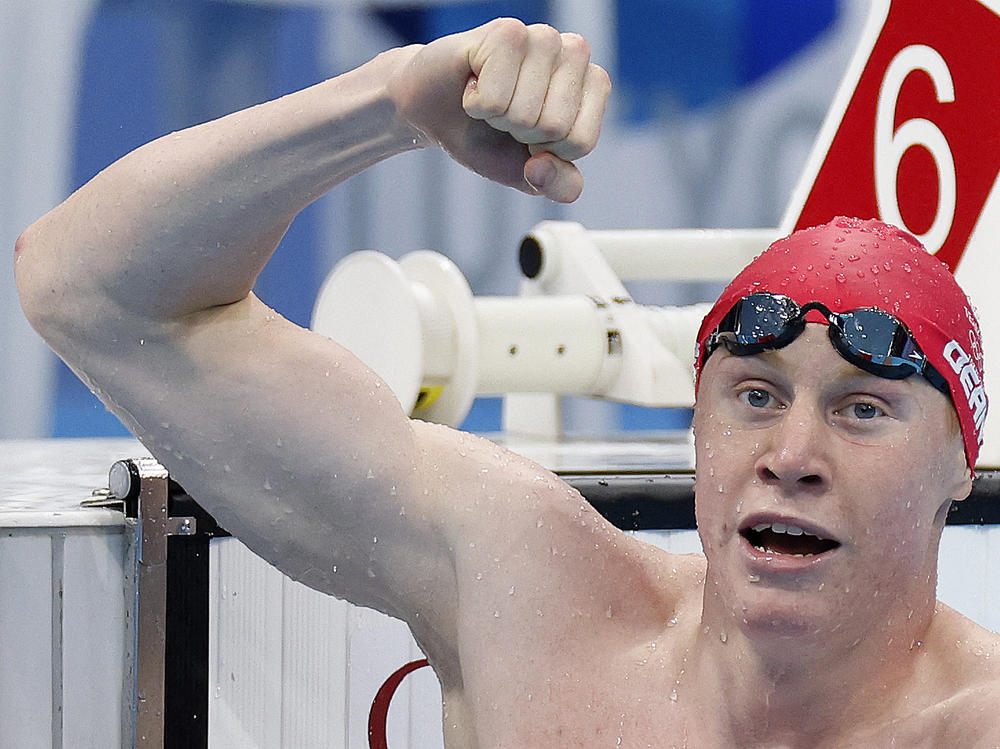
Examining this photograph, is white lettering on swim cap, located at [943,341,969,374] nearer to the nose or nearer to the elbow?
the nose

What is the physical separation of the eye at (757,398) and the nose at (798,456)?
3cm

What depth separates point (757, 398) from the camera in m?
1.09

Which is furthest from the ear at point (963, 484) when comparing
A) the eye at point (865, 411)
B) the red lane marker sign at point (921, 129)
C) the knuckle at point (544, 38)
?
the red lane marker sign at point (921, 129)

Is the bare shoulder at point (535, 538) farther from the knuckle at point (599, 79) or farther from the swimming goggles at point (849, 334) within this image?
the knuckle at point (599, 79)

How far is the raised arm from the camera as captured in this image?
923mm

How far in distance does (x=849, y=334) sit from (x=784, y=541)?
0.16 meters

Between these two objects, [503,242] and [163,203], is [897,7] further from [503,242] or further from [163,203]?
[503,242]

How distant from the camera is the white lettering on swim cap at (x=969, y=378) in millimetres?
1085

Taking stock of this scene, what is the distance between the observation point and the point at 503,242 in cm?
593

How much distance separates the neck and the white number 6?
1.03 meters

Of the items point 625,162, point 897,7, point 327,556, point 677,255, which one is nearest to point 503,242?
point 625,162

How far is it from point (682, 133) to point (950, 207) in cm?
418

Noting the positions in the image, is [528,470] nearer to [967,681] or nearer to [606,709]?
[606,709]

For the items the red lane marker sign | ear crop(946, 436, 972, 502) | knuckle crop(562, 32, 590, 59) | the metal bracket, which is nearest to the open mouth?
ear crop(946, 436, 972, 502)
